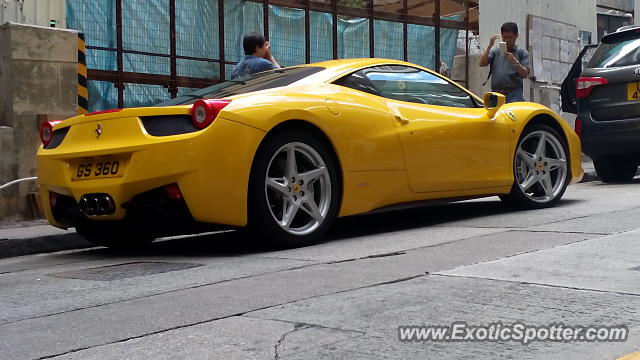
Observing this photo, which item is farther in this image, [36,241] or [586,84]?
[586,84]

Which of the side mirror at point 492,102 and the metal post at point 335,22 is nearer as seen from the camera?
the side mirror at point 492,102

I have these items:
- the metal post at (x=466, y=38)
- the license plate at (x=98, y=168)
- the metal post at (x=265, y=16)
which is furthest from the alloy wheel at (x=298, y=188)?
the metal post at (x=466, y=38)

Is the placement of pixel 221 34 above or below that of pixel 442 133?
above

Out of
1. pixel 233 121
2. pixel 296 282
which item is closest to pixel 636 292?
pixel 296 282

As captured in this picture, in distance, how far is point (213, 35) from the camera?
11.6 meters

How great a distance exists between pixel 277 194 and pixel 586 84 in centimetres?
533

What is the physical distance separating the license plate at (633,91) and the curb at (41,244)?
5.89 metres

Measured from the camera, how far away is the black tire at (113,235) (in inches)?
246

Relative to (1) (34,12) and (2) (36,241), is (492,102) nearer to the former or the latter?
(2) (36,241)

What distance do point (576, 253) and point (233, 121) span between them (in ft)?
7.03

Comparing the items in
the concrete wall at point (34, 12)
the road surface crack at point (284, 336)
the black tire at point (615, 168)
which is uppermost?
the concrete wall at point (34, 12)

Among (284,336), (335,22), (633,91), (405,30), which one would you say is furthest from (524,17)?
(284,336)

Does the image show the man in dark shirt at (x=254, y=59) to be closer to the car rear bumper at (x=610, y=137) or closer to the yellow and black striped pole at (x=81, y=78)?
the yellow and black striped pole at (x=81, y=78)

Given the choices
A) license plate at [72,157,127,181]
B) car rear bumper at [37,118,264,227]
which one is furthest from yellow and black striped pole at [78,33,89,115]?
car rear bumper at [37,118,264,227]
